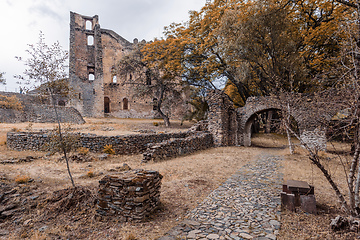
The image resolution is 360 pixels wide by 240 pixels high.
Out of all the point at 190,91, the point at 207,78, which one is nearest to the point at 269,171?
the point at 207,78

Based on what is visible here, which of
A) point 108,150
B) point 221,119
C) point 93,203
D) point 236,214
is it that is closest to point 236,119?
point 221,119

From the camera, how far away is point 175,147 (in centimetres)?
1069

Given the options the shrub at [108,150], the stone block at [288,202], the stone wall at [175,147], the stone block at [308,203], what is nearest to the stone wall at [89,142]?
the shrub at [108,150]

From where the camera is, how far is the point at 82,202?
15.6ft

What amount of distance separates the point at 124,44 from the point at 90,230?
32876mm

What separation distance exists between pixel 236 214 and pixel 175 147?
6.78 metres

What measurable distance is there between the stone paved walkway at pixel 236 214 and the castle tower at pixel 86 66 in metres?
25.4

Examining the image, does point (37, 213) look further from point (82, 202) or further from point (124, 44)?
point (124, 44)

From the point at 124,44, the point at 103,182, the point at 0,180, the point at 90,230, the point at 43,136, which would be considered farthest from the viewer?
the point at 124,44

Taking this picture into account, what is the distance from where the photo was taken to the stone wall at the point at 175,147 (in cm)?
927

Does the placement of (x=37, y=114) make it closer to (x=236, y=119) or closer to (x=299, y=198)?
(x=236, y=119)

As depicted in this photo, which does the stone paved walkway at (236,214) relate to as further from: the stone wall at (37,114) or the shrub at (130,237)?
the stone wall at (37,114)

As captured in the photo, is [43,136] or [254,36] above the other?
[254,36]

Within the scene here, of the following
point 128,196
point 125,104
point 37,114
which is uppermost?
point 125,104
